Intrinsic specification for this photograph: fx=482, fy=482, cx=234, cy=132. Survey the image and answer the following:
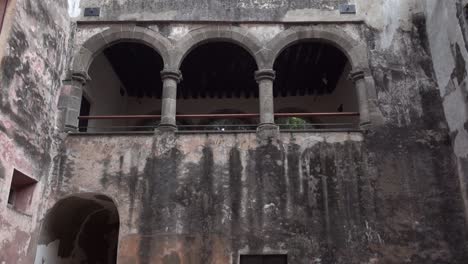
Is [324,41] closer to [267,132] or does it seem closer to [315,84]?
[267,132]

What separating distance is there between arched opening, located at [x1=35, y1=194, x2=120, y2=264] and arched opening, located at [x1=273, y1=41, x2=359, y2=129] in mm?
4296

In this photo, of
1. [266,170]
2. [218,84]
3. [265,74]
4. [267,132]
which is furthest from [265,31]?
[218,84]

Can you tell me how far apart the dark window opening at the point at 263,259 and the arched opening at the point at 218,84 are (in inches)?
151

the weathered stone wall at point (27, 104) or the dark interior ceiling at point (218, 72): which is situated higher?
the dark interior ceiling at point (218, 72)

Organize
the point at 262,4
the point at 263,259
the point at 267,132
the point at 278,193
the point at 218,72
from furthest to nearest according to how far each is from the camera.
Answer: the point at 218,72 → the point at 262,4 → the point at 267,132 → the point at 278,193 → the point at 263,259

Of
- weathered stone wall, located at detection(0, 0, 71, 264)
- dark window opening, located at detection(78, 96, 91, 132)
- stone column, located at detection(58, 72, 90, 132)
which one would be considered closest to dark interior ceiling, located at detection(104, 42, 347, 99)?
dark window opening, located at detection(78, 96, 91, 132)

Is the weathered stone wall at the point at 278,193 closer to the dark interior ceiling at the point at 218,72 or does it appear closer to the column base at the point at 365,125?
the column base at the point at 365,125

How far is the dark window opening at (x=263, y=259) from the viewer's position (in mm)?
8141

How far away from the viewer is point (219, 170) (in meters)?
8.73

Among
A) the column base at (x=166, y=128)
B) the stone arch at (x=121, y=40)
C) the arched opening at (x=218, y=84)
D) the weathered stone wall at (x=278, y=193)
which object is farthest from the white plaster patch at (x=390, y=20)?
the column base at (x=166, y=128)

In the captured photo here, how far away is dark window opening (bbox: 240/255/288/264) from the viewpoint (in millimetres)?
8141

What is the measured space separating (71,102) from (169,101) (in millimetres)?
1886

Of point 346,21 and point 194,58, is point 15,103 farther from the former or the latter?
point 346,21

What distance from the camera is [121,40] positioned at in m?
10.0
